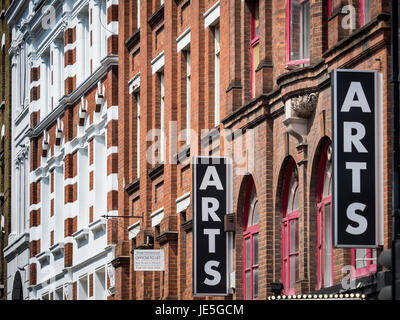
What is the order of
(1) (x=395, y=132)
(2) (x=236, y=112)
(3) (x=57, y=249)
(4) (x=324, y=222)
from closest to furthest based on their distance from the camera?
1. (1) (x=395, y=132)
2. (4) (x=324, y=222)
3. (2) (x=236, y=112)
4. (3) (x=57, y=249)

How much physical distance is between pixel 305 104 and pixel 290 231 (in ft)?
10.1

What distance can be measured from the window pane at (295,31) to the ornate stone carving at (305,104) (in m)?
1.37

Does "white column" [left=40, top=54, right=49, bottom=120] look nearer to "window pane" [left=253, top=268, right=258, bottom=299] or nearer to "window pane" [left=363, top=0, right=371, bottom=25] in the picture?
"window pane" [left=253, top=268, right=258, bottom=299]

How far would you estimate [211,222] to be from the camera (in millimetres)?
32594

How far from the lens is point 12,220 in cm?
6384

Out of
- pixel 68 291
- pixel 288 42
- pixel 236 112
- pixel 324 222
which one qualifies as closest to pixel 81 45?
pixel 68 291

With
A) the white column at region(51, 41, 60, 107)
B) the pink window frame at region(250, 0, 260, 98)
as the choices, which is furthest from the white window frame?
the pink window frame at region(250, 0, 260, 98)

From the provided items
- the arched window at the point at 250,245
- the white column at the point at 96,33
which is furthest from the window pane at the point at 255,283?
the white column at the point at 96,33

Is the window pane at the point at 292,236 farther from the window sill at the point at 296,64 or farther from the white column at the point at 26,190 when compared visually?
the white column at the point at 26,190

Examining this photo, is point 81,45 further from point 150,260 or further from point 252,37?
point 252,37

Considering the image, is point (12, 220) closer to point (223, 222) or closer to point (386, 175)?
point (223, 222)

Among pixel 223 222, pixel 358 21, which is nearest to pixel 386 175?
pixel 358 21

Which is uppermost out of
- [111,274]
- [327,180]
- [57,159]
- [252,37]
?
[57,159]

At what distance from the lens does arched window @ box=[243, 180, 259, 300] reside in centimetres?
3150
